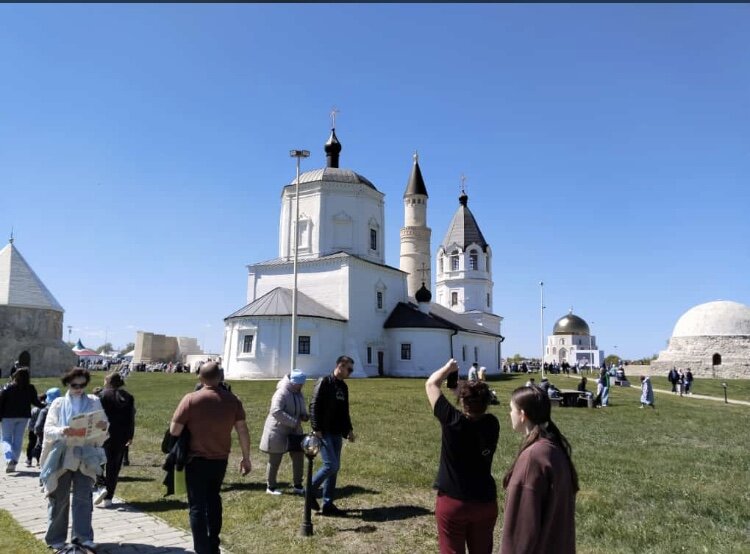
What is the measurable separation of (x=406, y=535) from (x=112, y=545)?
11.2 ft

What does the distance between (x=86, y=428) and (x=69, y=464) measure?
1.27 ft

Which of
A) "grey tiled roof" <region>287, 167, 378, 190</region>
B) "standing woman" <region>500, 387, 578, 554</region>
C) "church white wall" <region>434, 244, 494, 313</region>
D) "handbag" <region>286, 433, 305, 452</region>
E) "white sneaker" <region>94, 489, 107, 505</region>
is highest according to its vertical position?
"grey tiled roof" <region>287, 167, 378, 190</region>

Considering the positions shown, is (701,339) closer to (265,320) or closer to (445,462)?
(265,320)

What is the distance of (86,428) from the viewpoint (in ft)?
20.2

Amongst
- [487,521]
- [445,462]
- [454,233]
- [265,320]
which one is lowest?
[487,521]

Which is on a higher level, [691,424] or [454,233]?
[454,233]

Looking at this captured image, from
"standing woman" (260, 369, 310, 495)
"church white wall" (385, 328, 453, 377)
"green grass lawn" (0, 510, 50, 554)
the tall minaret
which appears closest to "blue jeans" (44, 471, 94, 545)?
"green grass lawn" (0, 510, 50, 554)

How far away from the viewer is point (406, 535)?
6.91 metres

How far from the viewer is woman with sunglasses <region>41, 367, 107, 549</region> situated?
19.8ft

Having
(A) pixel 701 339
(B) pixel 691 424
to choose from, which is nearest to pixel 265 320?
(B) pixel 691 424

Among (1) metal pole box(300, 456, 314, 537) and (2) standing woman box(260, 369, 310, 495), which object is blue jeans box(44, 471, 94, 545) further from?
(2) standing woman box(260, 369, 310, 495)

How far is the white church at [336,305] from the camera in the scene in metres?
36.1

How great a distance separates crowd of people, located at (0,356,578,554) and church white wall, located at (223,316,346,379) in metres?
26.3

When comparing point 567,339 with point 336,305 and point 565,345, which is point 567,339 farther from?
point 336,305
